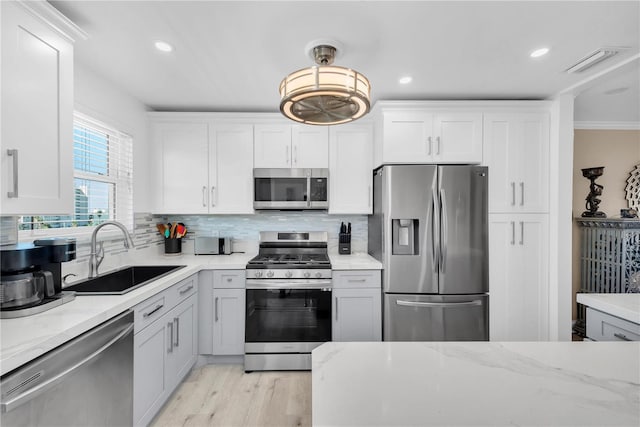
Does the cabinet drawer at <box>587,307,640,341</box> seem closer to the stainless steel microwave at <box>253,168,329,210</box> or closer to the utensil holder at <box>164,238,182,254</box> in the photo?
the stainless steel microwave at <box>253,168,329,210</box>

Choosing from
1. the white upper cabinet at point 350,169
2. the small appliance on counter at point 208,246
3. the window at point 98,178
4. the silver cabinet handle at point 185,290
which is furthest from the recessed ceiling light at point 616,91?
the window at point 98,178

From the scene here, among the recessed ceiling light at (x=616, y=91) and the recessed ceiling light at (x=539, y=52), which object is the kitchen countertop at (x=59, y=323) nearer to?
the recessed ceiling light at (x=539, y=52)

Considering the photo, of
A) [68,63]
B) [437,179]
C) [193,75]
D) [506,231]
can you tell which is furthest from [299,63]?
[506,231]

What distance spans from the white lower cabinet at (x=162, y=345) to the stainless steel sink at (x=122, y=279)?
0.20m

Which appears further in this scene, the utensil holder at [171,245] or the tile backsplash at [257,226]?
the tile backsplash at [257,226]

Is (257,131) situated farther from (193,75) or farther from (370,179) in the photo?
(370,179)

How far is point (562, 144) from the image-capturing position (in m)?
2.45

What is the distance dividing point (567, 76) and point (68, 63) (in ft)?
10.9

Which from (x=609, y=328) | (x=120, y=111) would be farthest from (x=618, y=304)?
(x=120, y=111)

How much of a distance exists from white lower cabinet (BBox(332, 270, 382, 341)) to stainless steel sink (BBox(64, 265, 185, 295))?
54.4 inches

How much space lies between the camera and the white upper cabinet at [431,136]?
251cm

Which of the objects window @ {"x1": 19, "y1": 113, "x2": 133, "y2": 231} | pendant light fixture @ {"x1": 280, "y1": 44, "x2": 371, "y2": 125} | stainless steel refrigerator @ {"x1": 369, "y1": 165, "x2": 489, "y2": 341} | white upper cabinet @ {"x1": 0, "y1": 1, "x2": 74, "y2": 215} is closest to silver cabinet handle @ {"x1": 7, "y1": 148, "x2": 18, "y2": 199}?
white upper cabinet @ {"x1": 0, "y1": 1, "x2": 74, "y2": 215}

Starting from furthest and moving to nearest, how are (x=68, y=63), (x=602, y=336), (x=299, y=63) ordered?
(x=299, y=63)
(x=68, y=63)
(x=602, y=336)

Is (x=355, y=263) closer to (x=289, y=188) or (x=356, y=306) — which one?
(x=356, y=306)
